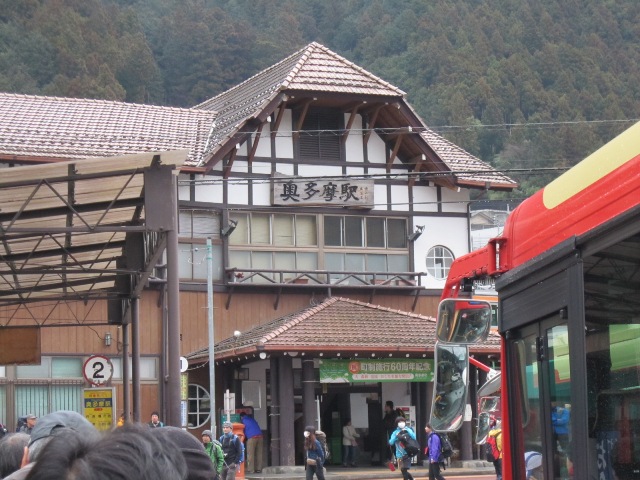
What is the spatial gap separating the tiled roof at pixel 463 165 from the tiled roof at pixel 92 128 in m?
6.81

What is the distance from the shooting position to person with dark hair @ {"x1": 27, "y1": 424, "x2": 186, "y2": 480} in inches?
93.5

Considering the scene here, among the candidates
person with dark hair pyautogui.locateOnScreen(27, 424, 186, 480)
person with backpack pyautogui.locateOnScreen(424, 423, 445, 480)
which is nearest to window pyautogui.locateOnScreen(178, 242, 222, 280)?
person with backpack pyautogui.locateOnScreen(424, 423, 445, 480)

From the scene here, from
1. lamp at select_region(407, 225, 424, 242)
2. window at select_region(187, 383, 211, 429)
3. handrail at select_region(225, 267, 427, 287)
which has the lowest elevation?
window at select_region(187, 383, 211, 429)

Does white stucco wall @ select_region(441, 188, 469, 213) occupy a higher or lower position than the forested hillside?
lower

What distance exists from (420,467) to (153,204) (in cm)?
1905

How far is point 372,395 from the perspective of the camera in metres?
31.2

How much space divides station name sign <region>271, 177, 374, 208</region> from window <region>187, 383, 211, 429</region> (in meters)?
5.35

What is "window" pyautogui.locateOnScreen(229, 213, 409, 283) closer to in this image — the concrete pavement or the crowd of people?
the concrete pavement

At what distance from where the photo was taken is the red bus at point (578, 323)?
17.1 feet

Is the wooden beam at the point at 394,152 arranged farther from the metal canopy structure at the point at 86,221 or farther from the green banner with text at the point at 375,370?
the metal canopy structure at the point at 86,221

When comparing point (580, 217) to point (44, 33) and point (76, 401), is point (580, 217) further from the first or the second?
point (44, 33)

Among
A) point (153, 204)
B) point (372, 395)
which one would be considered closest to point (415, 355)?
point (372, 395)

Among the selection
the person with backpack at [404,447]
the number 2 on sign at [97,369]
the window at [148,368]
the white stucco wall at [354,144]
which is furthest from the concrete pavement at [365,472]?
the white stucco wall at [354,144]

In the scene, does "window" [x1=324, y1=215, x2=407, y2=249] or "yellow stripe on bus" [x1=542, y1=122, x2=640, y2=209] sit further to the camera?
"window" [x1=324, y1=215, x2=407, y2=249]
